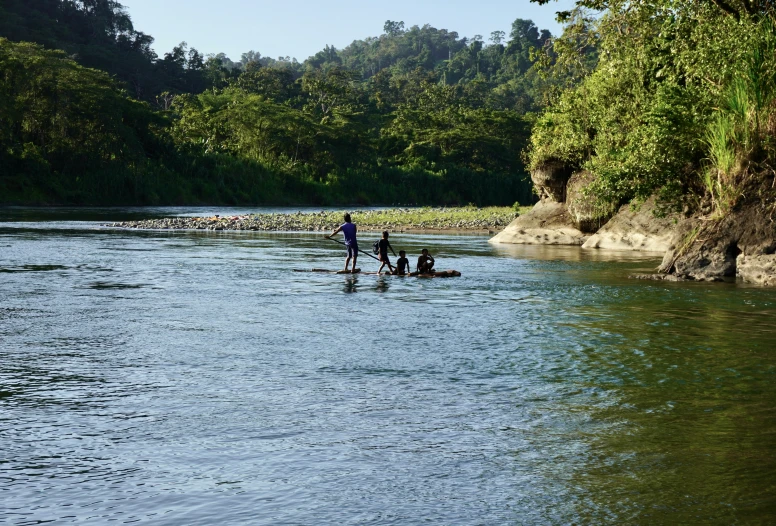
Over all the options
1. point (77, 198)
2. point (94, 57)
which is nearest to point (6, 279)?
point (77, 198)

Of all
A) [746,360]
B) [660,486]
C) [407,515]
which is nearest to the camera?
[407,515]

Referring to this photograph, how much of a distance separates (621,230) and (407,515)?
31.2 metres

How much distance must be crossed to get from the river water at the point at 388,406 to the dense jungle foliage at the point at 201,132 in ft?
154

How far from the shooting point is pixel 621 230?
36.5 metres

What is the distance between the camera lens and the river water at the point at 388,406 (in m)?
7.07

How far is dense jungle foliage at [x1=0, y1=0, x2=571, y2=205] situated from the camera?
79.5 metres

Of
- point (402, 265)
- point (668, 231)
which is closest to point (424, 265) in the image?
point (402, 265)

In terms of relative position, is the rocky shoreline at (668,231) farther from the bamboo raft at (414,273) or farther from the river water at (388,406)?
the bamboo raft at (414,273)

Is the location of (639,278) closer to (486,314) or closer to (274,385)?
(486,314)

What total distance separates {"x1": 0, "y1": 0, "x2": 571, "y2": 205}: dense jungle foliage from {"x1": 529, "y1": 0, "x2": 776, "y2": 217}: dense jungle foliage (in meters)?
29.2

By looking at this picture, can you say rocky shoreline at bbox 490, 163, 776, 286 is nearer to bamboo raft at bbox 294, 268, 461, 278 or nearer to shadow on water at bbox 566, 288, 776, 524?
bamboo raft at bbox 294, 268, 461, 278

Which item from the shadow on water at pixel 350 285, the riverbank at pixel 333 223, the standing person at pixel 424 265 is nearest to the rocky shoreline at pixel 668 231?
the standing person at pixel 424 265

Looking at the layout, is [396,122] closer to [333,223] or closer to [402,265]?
[333,223]

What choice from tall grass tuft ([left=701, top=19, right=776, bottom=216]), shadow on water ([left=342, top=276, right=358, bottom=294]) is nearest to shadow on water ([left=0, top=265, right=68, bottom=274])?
shadow on water ([left=342, top=276, right=358, bottom=294])
